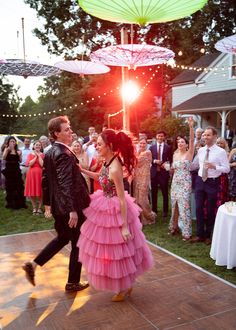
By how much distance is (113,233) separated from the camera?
3.24 metres

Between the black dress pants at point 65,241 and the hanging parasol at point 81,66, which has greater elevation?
the hanging parasol at point 81,66

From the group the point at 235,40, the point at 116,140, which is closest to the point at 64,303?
the point at 116,140

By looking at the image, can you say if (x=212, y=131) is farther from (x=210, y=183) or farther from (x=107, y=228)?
(x=107, y=228)

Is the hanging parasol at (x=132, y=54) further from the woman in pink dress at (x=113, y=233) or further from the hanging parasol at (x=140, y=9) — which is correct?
the woman in pink dress at (x=113, y=233)

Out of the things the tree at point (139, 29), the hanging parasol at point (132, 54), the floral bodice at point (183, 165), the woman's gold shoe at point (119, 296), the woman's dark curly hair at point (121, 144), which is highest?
the tree at point (139, 29)

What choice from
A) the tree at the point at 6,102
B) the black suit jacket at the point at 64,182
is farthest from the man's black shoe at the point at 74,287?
the tree at the point at 6,102

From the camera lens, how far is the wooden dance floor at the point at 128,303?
10.1 ft

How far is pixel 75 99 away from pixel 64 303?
89.1 ft

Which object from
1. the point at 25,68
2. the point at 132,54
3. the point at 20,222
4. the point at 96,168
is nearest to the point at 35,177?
the point at 20,222

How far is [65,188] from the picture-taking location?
10.9 ft

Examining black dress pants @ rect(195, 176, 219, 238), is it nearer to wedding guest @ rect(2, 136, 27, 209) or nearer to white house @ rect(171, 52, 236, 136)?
wedding guest @ rect(2, 136, 27, 209)

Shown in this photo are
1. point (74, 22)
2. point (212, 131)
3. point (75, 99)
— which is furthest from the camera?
point (75, 99)

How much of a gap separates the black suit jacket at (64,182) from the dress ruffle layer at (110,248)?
0.62ft

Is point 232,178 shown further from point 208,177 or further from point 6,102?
point 6,102
